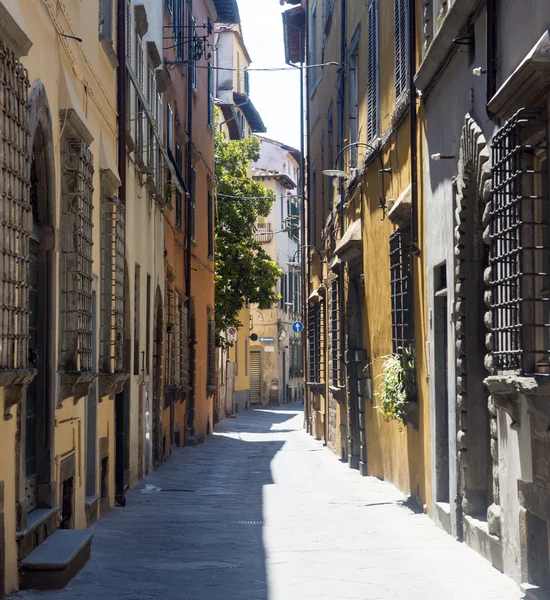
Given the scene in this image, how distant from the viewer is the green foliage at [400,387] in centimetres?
1202

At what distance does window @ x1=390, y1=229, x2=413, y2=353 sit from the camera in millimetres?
12297

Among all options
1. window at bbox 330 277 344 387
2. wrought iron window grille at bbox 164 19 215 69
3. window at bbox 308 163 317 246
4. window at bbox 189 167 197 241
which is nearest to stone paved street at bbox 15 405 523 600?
window at bbox 330 277 344 387

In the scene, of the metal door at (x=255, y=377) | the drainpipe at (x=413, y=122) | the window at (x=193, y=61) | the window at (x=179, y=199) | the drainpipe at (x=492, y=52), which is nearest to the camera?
the drainpipe at (x=492, y=52)

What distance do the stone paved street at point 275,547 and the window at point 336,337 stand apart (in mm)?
3196

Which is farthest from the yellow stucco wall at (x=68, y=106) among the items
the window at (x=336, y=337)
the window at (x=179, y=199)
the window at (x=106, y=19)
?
the window at (x=179, y=199)

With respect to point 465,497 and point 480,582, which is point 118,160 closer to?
point 465,497

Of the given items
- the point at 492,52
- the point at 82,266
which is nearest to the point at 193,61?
the point at 82,266

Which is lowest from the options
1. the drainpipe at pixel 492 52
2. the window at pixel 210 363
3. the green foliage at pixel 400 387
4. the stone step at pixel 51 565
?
the stone step at pixel 51 565

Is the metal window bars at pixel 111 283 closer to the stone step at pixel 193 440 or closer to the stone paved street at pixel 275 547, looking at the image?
the stone paved street at pixel 275 547

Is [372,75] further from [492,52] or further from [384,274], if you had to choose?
[492,52]

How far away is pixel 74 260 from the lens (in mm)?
9203

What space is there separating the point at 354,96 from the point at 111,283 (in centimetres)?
688

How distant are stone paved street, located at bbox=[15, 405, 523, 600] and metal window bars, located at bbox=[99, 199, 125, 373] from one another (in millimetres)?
1598

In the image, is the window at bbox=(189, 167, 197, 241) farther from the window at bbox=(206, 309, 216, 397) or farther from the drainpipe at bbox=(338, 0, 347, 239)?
the drainpipe at bbox=(338, 0, 347, 239)
